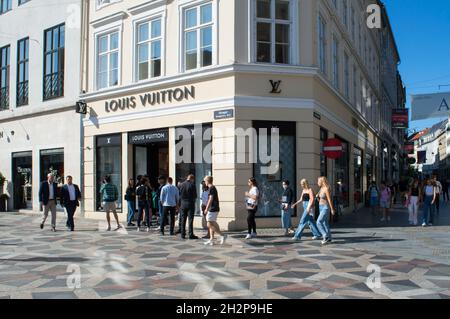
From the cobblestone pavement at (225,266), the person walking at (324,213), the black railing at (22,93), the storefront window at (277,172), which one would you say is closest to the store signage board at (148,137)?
the storefront window at (277,172)

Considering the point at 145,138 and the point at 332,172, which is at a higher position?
the point at 145,138

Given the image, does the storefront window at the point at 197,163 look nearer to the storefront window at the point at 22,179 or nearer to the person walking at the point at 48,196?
A: the person walking at the point at 48,196

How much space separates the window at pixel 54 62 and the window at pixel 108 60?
2841 mm

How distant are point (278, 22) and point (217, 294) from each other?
1077 cm

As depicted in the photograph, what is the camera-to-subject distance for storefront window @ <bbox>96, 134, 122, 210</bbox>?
702 inches

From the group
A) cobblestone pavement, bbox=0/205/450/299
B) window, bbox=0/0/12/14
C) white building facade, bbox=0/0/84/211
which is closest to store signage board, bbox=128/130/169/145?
white building facade, bbox=0/0/84/211

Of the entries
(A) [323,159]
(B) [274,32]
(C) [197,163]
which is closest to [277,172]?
(C) [197,163]

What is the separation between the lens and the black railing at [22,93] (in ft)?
74.4

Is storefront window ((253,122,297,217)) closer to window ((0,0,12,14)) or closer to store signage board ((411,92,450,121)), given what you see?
store signage board ((411,92,450,121))

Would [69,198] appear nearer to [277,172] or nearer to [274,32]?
[277,172]

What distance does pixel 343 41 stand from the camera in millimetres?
20906
